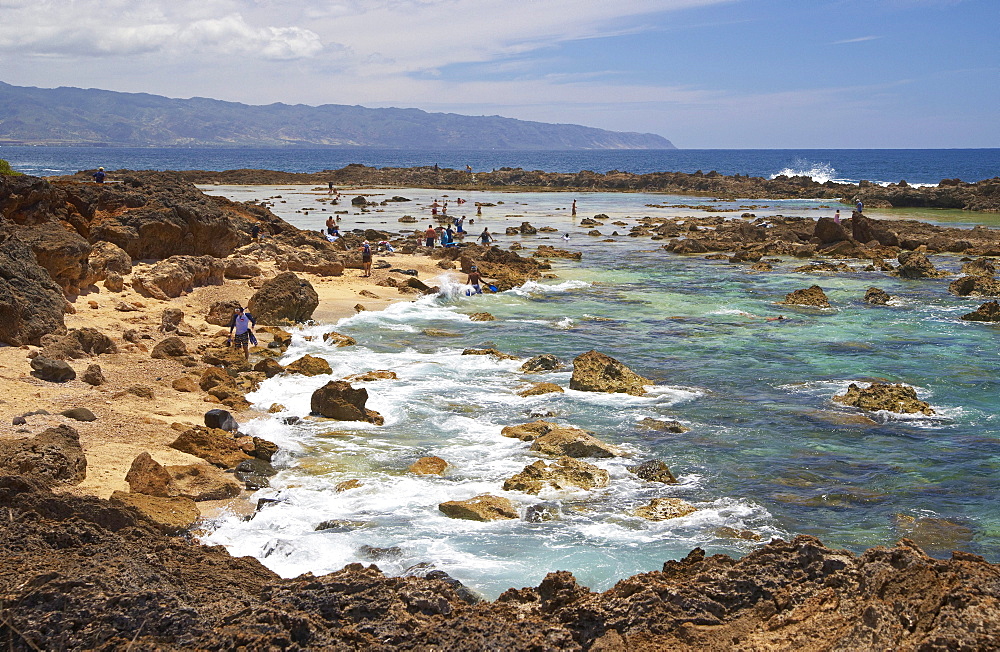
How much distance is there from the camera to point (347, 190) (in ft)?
271

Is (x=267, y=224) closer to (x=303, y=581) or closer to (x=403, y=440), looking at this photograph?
(x=403, y=440)

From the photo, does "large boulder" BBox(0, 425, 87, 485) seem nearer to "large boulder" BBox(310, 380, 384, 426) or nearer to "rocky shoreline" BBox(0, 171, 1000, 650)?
"rocky shoreline" BBox(0, 171, 1000, 650)

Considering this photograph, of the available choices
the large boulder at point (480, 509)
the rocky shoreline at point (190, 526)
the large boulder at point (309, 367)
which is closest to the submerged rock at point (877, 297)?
the rocky shoreline at point (190, 526)

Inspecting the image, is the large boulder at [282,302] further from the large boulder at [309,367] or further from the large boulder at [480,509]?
the large boulder at [480,509]

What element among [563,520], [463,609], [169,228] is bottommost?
[563,520]

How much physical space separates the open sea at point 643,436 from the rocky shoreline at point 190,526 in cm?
87

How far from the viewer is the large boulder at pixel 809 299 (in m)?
27.2

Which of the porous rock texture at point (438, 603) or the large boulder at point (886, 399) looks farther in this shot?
the large boulder at point (886, 399)

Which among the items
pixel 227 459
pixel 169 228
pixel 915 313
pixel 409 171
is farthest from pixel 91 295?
pixel 409 171

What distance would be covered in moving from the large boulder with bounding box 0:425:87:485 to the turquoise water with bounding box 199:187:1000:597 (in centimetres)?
187

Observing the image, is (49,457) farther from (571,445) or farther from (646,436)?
(646,436)

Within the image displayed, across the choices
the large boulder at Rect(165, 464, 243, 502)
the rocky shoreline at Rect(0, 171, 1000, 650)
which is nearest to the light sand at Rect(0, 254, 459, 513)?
the rocky shoreline at Rect(0, 171, 1000, 650)

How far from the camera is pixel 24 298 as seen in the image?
15047mm

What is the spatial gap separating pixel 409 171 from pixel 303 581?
9614 centimetres
